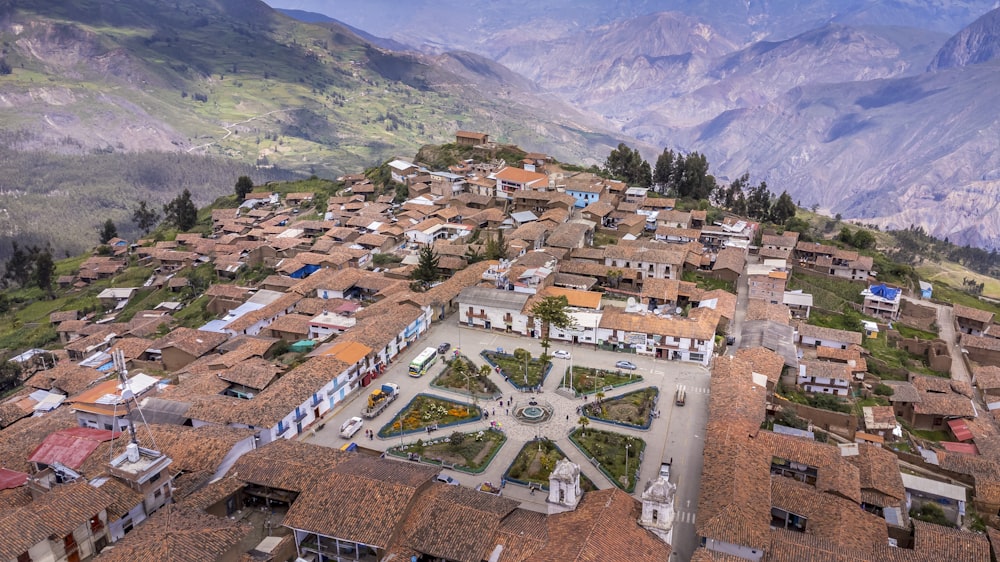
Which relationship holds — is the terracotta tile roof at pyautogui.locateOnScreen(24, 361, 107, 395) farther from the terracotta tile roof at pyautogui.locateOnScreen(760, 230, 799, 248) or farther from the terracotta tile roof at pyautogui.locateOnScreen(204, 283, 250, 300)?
the terracotta tile roof at pyautogui.locateOnScreen(760, 230, 799, 248)

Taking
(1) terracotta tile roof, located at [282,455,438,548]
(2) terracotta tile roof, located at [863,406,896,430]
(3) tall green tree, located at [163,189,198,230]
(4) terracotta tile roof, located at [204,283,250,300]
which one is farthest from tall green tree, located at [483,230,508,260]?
(3) tall green tree, located at [163,189,198,230]

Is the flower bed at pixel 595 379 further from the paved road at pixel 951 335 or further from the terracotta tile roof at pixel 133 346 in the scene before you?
the terracotta tile roof at pixel 133 346

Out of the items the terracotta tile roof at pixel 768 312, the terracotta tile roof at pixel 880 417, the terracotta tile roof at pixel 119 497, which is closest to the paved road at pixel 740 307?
the terracotta tile roof at pixel 768 312

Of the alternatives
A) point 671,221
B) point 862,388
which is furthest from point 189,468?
point 671,221

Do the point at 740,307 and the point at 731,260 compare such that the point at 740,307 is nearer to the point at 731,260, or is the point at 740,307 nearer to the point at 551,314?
the point at 731,260

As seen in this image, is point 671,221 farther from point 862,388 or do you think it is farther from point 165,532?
point 165,532

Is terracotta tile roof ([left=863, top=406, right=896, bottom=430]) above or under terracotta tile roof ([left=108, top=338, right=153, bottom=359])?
above
